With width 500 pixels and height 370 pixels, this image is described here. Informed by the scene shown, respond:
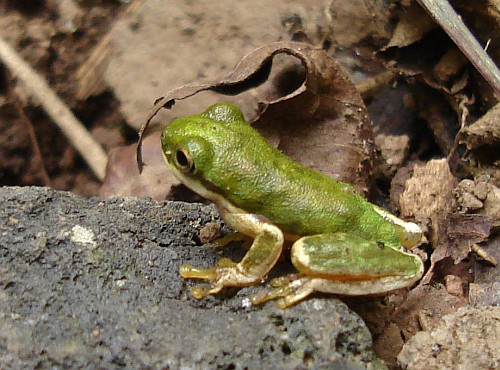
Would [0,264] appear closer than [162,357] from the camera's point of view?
No

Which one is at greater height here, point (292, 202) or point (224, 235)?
point (292, 202)

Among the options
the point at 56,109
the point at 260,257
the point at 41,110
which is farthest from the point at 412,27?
the point at 41,110

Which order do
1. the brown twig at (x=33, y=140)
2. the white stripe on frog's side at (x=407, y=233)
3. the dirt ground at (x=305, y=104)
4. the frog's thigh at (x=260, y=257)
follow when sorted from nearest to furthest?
the frog's thigh at (x=260, y=257) < the white stripe on frog's side at (x=407, y=233) < the dirt ground at (x=305, y=104) < the brown twig at (x=33, y=140)

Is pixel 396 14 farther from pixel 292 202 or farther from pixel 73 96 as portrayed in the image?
pixel 73 96

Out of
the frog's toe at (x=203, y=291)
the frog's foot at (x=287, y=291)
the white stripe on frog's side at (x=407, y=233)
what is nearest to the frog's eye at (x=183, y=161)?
the frog's toe at (x=203, y=291)

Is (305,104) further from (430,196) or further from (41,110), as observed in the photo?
(41,110)

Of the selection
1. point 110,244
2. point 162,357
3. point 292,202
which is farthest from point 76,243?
point 292,202

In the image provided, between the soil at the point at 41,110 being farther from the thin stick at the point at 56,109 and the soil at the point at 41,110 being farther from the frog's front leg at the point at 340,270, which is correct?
the frog's front leg at the point at 340,270
